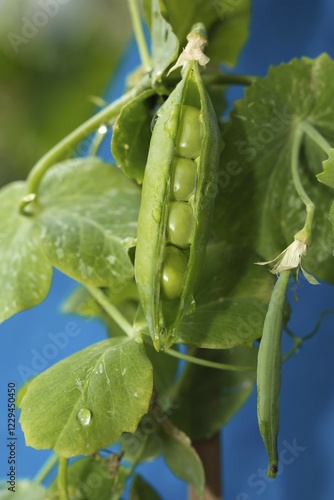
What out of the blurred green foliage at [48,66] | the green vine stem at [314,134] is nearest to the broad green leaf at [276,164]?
the green vine stem at [314,134]

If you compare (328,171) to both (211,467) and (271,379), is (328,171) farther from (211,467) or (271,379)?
(211,467)

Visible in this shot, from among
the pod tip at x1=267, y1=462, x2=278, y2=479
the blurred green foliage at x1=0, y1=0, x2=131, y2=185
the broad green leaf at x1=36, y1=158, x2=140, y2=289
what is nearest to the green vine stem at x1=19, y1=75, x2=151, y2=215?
the broad green leaf at x1=36, y1=158, x2=140, y2=289

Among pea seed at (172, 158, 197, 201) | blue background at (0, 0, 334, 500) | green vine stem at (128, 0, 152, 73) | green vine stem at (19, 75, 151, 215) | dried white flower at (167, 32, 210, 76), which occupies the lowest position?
blue background at (0, 0, 334, 500)

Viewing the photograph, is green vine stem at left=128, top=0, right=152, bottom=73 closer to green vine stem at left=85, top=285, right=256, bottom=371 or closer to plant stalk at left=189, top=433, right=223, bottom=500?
green vine stem at left=85, top=285, right=256, bottom=371

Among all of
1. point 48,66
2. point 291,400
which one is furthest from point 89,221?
point 48,66

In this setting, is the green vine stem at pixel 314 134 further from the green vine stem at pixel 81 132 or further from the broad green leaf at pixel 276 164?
the green vine stem at pixel 81 132

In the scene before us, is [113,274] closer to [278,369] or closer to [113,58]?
[278,369]

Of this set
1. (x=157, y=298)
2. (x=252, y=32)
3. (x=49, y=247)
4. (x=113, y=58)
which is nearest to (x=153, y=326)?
(x=157, y=298)
